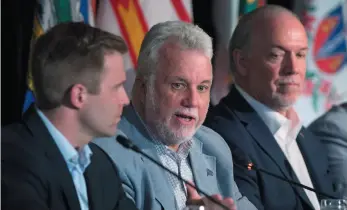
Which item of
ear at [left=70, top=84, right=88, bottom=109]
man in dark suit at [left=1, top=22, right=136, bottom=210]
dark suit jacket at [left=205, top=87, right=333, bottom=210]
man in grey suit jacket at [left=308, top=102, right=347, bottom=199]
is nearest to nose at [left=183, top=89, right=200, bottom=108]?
dark suit jacket at [left=205, top=87, right=333, bottom=210]

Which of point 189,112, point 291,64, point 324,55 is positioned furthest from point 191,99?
point 324,55

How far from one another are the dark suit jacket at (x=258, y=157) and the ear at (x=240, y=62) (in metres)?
0.13

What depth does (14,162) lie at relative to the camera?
2609 millimetres

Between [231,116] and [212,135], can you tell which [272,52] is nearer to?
[231,116]

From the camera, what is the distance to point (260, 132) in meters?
3.87

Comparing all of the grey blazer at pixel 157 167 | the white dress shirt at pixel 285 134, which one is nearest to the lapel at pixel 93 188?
the grey blazer at pixel 157 167

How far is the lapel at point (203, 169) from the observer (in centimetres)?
333

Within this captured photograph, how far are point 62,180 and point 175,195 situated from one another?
716 millimetres

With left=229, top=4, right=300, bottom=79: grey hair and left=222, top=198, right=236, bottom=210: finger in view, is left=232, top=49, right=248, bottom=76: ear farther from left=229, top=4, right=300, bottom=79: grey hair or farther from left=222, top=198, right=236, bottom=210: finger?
left=222, top=198, right=236, bottom=210: finger

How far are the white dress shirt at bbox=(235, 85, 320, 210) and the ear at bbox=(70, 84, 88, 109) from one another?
1423 millimetres

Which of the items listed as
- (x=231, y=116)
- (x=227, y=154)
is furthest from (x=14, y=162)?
(x=231, y=116)

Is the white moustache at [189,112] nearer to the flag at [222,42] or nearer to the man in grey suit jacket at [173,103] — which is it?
the man in grey suit jacket at [173,103]

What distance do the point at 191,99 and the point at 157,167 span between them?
28 centimetres

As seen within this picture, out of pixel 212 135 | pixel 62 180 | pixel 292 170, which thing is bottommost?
pixel 292 170
